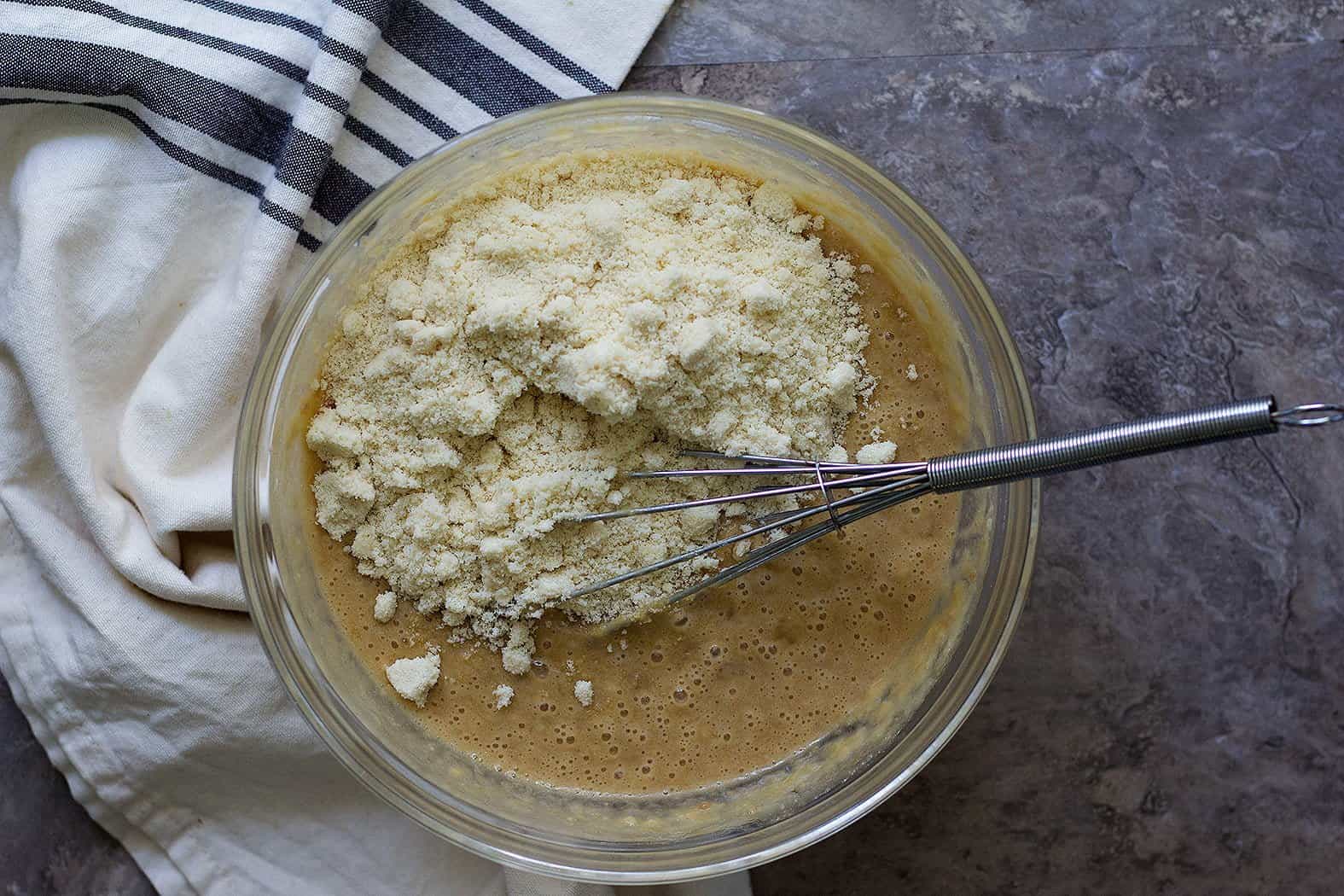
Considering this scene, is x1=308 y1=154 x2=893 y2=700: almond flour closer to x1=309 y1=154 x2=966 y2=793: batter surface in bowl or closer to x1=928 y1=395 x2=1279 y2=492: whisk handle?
x1=309 y1=154 x2=966 y2=793: batter surface in bowl

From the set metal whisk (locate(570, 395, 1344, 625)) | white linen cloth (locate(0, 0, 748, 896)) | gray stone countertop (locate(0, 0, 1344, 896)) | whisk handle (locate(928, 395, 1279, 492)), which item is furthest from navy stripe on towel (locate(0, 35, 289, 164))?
whisk handle (locate(928, 395, 1279, 492))

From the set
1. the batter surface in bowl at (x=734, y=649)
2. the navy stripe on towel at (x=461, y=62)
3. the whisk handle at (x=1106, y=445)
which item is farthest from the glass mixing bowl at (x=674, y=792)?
the whisk handle at (x=1106, y=445)

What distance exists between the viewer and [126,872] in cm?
142

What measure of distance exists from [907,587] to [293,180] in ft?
2.80

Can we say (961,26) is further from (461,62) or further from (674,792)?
(674,792)

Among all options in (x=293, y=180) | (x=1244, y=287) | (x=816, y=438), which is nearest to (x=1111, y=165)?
(x=1244, y=287)

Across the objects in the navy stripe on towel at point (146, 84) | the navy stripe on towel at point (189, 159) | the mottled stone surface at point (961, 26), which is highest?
the mottled stone surface at point (961, 26)

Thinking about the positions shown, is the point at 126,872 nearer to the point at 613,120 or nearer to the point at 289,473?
the point at 289,473

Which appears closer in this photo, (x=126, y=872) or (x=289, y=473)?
(x=289, y=473)

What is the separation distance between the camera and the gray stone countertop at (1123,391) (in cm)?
141

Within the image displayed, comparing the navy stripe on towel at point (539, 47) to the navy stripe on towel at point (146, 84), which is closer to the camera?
the navy stripe on towel at point (146, 84)

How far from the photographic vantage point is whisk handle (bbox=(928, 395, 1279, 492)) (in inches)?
34.1

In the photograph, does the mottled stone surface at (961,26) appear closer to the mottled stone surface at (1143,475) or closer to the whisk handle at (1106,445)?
the mottled stone surface at (1143,475)

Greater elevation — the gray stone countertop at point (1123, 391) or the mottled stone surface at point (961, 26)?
the mottled stone surface at point (961, 26)
